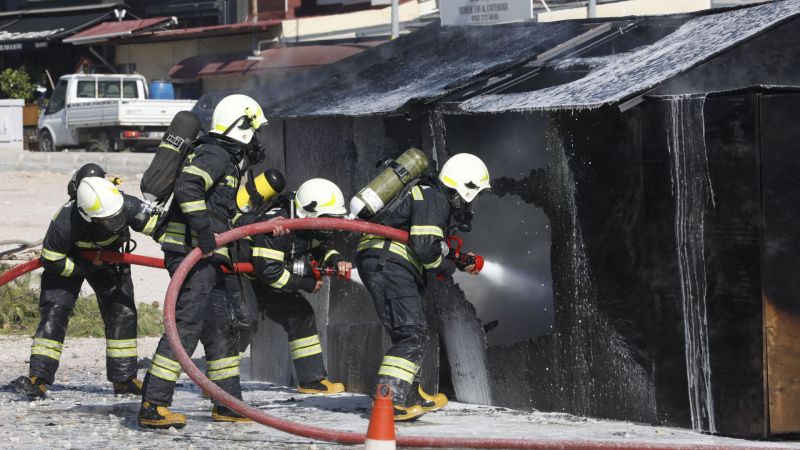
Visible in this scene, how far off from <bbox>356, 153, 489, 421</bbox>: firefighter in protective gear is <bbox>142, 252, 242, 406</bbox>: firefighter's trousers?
95 cm

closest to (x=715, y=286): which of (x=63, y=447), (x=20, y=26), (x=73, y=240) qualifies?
(x=63, y=447)

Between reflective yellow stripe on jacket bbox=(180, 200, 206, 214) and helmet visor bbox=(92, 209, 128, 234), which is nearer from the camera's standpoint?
reflective yellow stripe on jacket bbox=(180, 200, 206, 214)

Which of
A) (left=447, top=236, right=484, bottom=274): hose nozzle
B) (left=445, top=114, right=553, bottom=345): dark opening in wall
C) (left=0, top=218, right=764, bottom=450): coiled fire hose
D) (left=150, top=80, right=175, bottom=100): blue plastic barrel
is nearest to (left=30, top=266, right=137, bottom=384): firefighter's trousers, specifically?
(left=0, top=218, right=764, bottom=450): coiled fire hose

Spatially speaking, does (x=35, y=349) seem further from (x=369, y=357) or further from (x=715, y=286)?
(x=715, y=286)

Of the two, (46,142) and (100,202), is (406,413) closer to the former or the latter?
Result: (100,202)

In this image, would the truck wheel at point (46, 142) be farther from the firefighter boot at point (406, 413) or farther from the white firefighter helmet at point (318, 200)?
the firefighter boot at point (406, 413)

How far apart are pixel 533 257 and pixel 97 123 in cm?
2144

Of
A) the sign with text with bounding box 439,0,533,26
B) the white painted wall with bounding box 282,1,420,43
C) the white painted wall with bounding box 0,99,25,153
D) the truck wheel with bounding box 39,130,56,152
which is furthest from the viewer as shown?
the truck wheel with bounding box 39,130,56,152

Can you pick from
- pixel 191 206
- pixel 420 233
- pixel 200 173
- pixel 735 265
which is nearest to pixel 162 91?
pixel 200 173

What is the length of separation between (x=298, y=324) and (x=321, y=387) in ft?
1.55

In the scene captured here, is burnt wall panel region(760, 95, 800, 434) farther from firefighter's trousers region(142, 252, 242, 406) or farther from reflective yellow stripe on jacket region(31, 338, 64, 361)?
reflective yellow stripe on jacket region(31, 338, 64, 361)

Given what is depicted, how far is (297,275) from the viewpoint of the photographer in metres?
8.63

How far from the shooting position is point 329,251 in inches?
Result: 350

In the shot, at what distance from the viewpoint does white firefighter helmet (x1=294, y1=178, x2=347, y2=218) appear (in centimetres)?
848
